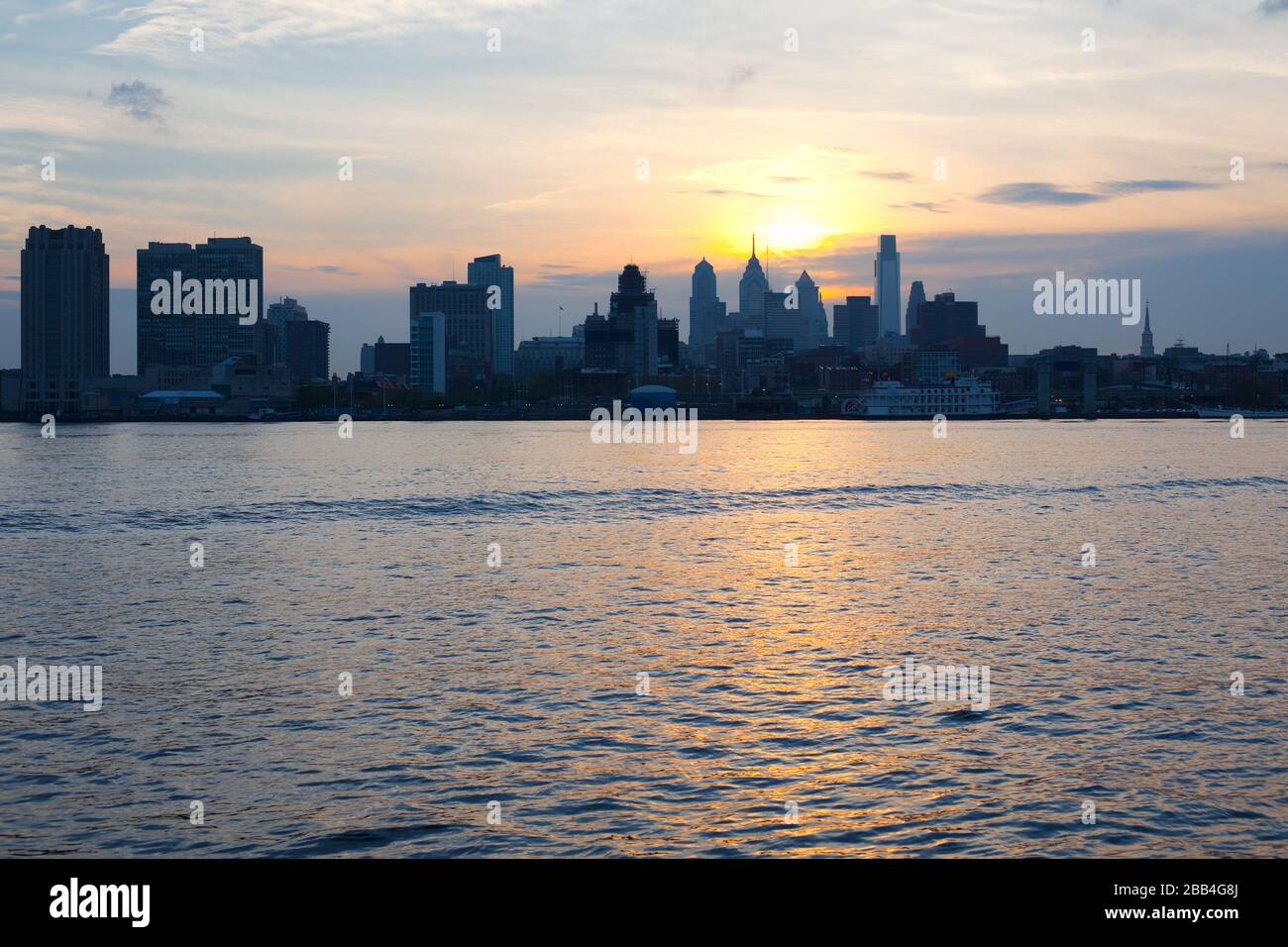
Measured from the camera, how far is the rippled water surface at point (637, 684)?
14141 mm

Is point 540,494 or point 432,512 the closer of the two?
point 432,512

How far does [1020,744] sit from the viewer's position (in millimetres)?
17234

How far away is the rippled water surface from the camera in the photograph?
557 inches

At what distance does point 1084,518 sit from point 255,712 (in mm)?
44525

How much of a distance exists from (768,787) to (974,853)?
302 cm

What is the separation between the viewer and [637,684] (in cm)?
2097

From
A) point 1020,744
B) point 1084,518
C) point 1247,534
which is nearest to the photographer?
point 1020,744
